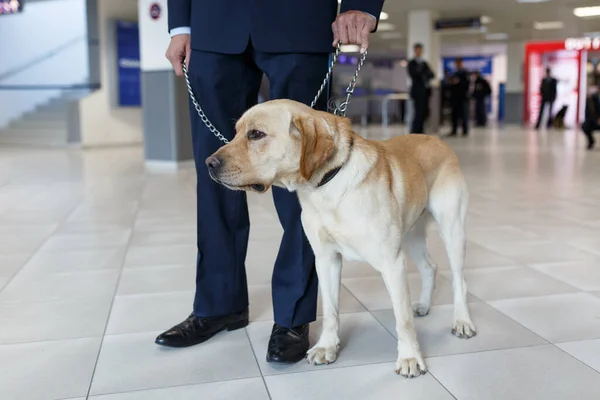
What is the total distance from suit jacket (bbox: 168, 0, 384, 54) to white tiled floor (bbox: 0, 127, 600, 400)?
3.73 feet

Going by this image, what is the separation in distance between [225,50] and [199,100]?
217 millimetres

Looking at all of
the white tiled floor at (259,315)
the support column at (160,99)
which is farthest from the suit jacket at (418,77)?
the white tiled floor at (259,315)

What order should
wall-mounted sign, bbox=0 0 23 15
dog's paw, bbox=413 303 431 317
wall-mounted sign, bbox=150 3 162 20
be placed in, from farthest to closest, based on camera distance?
wall-mounted sign, bbox=0 0 23 15, wall-mounted sign, bbox=150 3 162 20, dog's paw, bbox=413 303 431 317

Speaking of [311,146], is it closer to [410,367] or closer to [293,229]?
[293,229]

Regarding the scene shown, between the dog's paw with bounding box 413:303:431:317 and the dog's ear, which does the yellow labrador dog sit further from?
the dog's paw with bounding box 413:303:431:317

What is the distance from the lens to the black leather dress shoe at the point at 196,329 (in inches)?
93.0

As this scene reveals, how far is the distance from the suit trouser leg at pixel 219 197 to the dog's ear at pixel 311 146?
0.52 m

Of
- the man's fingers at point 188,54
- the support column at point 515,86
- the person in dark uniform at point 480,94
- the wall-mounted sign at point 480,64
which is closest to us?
the man's fingers at point 188,54

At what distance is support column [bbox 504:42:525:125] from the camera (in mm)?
25609

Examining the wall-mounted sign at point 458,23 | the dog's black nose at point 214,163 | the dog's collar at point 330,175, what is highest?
the wall-mounted sign at point 458,23

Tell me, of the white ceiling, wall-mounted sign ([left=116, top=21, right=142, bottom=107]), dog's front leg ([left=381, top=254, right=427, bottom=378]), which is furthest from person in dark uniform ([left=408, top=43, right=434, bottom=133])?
dog's front leg ([left=381, top=254, right=427, bottom=378])

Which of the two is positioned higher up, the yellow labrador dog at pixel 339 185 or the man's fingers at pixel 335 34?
the man's fingers at pixel 335 34

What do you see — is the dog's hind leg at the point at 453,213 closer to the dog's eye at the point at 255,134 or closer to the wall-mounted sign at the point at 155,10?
the dog's eye at the point at 255,134

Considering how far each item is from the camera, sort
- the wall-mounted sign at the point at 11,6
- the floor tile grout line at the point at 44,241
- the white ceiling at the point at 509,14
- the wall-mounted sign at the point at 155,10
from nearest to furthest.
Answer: the floor tile grout line at the point at 44,241, the wall-mounted sign at the point at 155,10, the wall-mounted sign at the point at 11,6, the white ceiling at the point at 509,14
